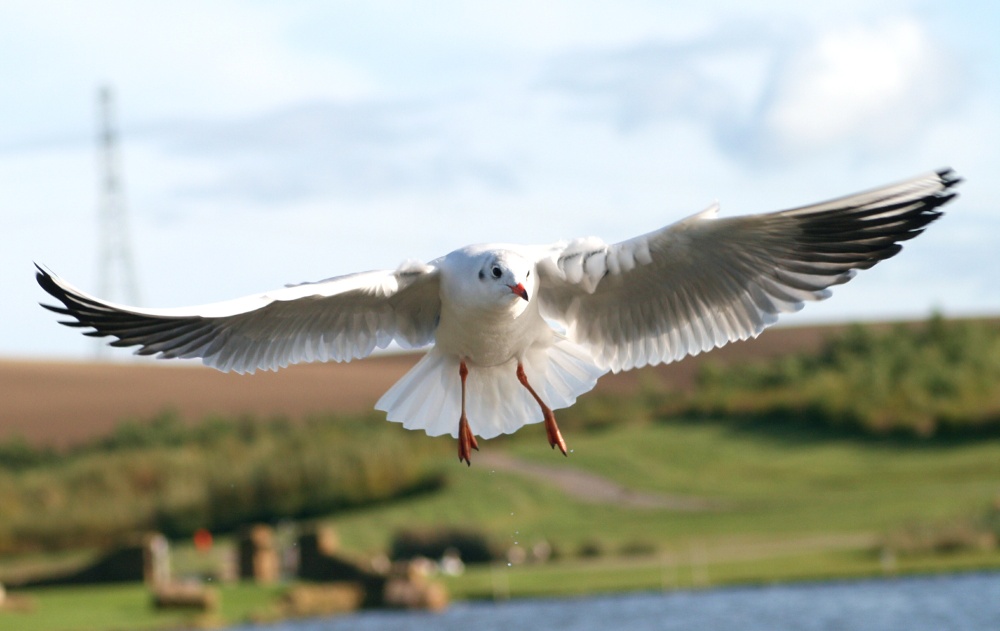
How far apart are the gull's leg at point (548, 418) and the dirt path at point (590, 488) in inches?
668

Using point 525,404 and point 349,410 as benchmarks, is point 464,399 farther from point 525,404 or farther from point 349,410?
point 349,410

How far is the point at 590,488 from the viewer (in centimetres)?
2564

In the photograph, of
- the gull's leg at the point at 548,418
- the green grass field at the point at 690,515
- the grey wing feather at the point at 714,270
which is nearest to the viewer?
the grey wing feather at the point at 714,270

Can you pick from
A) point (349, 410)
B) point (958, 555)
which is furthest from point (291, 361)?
point (349, 410)

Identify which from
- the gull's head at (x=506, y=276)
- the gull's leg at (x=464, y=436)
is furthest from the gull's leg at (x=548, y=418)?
the gull's head at (x=506, y=276)

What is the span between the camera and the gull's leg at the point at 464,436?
720cm

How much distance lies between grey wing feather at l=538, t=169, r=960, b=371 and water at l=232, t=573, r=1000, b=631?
986cm

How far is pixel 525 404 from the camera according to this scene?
299 inches

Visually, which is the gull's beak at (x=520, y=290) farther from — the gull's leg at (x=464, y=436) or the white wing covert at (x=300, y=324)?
the gull's leg at (x=464, y=436)

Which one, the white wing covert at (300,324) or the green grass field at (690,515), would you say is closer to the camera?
the white wing covert at (300,324)

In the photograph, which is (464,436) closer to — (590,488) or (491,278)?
(491,278)

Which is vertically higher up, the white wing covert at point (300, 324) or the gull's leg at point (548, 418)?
the white wing covert at point (300, 324)

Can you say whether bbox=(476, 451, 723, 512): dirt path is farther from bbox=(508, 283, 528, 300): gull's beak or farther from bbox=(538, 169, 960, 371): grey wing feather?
bbox=(508, 283, 528, 300): gull's beak

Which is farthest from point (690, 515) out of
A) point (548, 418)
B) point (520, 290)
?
point (520, 290)
